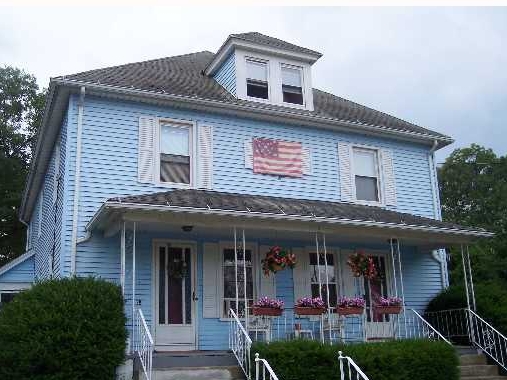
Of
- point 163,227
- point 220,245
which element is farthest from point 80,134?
point 220,245

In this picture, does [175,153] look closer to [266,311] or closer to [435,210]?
[266,311]

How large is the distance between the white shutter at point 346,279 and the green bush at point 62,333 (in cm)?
623

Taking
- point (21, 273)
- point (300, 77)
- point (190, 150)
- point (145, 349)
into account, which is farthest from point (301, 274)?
point (21, 273)

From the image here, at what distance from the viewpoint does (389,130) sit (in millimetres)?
15930

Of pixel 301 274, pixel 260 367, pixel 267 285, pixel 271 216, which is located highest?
pixel 271 216

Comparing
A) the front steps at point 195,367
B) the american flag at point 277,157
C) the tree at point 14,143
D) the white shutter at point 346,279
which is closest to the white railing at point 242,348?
the front steps at point 195,367

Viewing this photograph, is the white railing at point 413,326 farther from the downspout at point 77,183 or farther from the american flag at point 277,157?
the downspout at point 77,183

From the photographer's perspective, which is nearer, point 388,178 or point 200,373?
point 200,373

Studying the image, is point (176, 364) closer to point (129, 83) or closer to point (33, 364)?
point (33, 364)

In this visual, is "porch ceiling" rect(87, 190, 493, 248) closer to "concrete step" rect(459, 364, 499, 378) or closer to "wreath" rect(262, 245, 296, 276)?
"wreath" rect(262, 245, 296, 276)

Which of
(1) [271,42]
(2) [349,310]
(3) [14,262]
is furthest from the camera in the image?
(3) [14,262]

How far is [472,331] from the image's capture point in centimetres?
1338

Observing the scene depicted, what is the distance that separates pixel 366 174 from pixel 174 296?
618 centimetres

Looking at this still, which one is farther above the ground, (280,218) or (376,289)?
(280,218)
